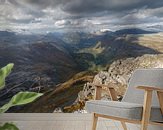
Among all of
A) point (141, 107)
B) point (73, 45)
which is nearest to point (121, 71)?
point (73, 45)

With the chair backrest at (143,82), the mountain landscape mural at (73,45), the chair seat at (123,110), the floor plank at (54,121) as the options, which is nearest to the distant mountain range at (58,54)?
the mountain landscape mural at (73,45)

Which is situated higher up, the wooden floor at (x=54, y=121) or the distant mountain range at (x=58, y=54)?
the distant mountain range at (x=58, y=54)

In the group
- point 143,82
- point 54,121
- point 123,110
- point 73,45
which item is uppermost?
point 73,45

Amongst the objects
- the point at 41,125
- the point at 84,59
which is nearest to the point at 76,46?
the point at 84,59

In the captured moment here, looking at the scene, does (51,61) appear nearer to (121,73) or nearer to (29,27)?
(29,27)

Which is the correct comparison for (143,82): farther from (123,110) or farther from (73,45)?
(73,45)

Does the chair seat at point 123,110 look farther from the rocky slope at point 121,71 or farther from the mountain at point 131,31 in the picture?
the mountain at point 131,31

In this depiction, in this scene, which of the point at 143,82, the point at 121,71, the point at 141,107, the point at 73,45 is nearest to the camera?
the point at 141,107
